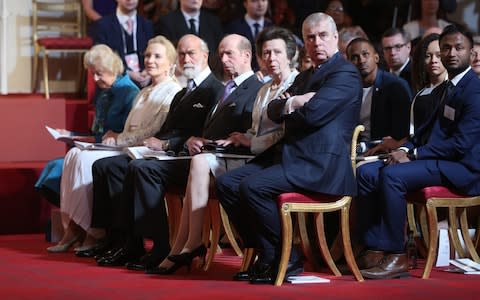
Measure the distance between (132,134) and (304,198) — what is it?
65.0 inches

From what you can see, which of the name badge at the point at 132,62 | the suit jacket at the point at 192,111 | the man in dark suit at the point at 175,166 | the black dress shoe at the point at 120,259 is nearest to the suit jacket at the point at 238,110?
the man in dark suit at the point at 175,166

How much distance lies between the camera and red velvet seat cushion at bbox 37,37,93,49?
932 centimetres

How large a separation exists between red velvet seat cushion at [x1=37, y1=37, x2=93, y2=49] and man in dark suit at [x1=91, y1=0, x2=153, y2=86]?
0.58 meters

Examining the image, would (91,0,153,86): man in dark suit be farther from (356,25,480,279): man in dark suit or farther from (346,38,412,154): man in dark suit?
(356,25,480,279): man in dark suit

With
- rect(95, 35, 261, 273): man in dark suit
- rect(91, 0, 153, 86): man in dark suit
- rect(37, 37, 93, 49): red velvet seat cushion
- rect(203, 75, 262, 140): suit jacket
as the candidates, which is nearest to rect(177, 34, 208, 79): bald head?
rect(95, 35, 261, 273): man in dark suit

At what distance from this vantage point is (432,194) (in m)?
5.24

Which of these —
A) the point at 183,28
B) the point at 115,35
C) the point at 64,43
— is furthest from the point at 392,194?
the point at 64,43

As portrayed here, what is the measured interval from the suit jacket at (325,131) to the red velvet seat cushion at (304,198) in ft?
0.16

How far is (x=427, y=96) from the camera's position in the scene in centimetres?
582

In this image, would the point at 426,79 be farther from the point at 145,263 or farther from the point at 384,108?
the point at 145,263

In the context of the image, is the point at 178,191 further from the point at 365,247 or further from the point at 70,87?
the point at 70,87

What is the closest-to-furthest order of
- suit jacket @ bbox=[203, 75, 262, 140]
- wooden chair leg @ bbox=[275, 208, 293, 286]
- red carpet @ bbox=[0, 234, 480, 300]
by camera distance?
red carpet @ bbox=[0, 234, 480, 300] → wooden chair leg @ bbox=[275, 208, 293, 286] → suit jacket @ bbox=[203, 75, 262, 140]

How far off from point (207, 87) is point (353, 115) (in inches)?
45.6

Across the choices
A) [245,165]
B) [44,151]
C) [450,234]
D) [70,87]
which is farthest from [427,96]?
[70,87]
